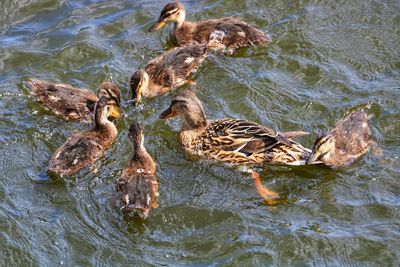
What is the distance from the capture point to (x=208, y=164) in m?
6.25

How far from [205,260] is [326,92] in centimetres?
271

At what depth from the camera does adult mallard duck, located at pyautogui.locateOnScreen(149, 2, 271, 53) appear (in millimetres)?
7781

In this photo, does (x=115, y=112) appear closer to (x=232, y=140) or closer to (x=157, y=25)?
(x=232, y=140)

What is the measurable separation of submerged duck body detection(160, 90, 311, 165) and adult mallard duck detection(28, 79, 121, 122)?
2.08 ft

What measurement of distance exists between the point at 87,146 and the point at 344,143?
2410 millimetres

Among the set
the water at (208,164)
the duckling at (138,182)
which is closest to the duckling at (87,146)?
the water at (208,164)

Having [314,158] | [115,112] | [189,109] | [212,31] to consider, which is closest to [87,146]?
[115,112]

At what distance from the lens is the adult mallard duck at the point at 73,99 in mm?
6746

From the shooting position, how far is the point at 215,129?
6352 mm

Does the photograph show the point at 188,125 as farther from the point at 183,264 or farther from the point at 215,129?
the point at 183,264

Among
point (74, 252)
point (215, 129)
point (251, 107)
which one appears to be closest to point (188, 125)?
point (215, 129)

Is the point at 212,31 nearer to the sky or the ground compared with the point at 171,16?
nearer to the ground

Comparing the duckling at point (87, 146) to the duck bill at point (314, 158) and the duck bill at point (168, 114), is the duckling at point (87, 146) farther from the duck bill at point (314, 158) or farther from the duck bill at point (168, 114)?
the duck bill at point (314, 158)

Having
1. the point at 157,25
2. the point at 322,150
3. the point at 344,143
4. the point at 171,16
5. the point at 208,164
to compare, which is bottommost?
the point at 208,164
